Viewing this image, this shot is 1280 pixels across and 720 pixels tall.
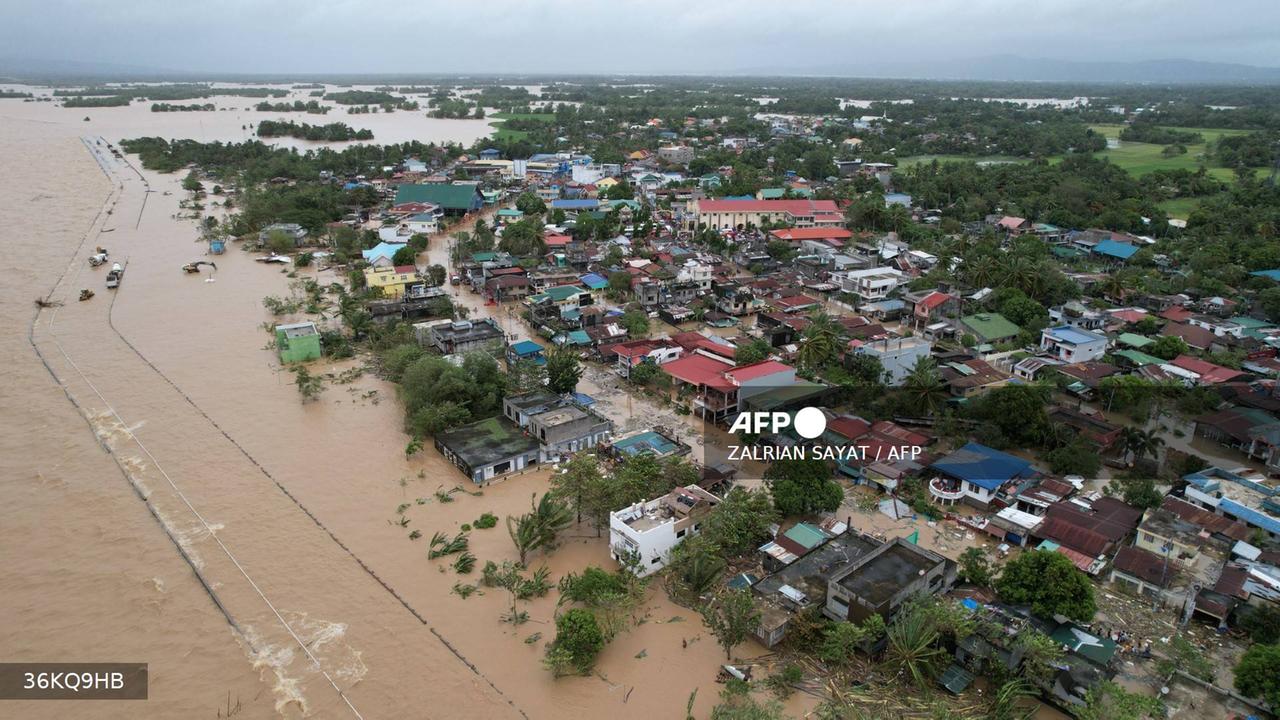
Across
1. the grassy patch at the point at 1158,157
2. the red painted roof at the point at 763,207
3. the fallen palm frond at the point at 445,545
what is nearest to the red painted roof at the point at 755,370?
the fallen palm frond at the point at 445,545

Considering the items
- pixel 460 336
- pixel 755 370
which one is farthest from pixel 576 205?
pixel 755 370

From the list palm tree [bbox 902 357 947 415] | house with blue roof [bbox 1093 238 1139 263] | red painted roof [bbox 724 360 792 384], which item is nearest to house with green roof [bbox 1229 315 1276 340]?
house with blue roof [bbox 1093 238 1139 263]

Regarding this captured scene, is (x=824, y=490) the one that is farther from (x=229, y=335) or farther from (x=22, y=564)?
(x=229, y=335)

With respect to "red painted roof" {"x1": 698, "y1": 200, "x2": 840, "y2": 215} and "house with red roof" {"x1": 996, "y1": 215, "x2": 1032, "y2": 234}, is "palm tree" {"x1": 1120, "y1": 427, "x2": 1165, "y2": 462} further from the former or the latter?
"red painted roof" {"x1": 698, "y1": 200, "x2": 840, "y2": 215}

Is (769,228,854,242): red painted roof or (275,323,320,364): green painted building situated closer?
(275,323,320,364): green painted building

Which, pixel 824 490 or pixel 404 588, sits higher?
pixel 824 490

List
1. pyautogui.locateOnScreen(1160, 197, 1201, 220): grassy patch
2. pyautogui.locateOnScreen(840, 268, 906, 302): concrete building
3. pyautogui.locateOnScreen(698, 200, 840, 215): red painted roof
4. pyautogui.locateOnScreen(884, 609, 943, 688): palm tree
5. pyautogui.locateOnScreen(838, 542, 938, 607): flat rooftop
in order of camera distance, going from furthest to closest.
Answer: pyautogui.locateOnScreen(1160, 197, 1201, 220): grassy patch, pyautogui.locateOnScreen(698, 200, 840, 215): red painted roof, pyautogui.locateOnScreen(840, 268, 906, 302): concrete building, pyautogui.locateOnScreen(838, 542, 938, 607): flat rooftop, pyautogui.locateOnScreen(884, 609, 943, 688): palm tree

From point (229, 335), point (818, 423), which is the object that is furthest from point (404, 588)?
point (229, 335)
